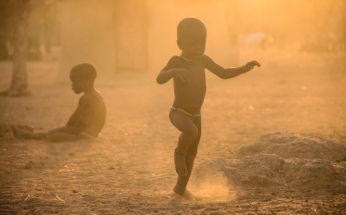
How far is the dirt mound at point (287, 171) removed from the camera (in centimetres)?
347

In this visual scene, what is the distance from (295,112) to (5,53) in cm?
2272

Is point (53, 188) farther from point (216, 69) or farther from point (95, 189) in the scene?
point (216, 69)

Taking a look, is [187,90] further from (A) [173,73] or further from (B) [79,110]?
(B) [79,110]

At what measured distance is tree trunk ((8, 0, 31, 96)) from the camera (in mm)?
10453

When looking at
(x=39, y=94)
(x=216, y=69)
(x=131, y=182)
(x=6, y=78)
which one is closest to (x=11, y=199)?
(x=131, y=182)

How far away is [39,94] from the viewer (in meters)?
11.2

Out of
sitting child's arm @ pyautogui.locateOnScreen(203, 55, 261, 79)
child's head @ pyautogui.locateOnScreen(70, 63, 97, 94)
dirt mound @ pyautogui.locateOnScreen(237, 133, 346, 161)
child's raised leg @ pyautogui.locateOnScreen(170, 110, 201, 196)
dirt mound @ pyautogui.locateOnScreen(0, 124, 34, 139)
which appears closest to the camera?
child's raised leg @ pyautogui.locateOnScreen(170, 110, 201, 196)

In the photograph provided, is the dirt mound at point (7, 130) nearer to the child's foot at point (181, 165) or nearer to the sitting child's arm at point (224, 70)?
the child's foot at point (181, 165)

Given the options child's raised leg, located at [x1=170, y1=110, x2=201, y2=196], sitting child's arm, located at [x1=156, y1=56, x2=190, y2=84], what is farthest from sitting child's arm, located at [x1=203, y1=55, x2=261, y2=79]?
child's raised leg, located at [x1=170, y1=110, x2=201, y2=196]

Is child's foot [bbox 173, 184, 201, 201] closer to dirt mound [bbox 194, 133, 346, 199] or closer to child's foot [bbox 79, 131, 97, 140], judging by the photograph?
dirt mound [bbox 194, 133, 346, 199]

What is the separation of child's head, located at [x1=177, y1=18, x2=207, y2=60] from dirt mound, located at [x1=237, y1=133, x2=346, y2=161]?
195cm

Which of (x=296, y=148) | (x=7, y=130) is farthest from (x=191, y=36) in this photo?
(x=7, y=130)

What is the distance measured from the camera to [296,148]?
4465mm

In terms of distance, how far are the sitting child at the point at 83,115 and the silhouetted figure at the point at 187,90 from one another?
2.49 metres
